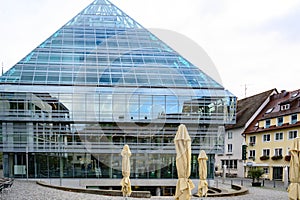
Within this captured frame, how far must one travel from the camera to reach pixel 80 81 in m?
26.3

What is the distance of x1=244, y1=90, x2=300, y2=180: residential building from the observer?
33.4 m

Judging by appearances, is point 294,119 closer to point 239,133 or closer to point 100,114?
point 239,133

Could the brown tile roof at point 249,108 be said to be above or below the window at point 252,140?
above

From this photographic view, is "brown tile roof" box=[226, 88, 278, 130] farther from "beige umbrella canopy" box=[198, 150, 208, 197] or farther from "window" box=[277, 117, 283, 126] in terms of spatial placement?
"beige umbrella canopy" box=[198, 150, 208, 197]

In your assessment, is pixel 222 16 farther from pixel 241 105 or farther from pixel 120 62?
pixel 241 105

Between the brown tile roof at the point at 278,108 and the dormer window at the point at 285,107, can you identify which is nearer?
the brown tile roof at the point at 278,108

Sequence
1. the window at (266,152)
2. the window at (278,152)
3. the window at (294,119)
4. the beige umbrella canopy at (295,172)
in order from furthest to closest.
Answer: the window at (266,152), the window at (278,152), the window at (294,119), the beige umbrella canopy at (295,172)

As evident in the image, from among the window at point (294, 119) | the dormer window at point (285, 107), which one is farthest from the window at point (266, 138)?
the window at point (294, 119)

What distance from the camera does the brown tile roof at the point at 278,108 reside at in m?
34.4

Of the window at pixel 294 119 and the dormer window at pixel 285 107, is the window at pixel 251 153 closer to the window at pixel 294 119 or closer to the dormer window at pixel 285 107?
the dormer window at pixel 285 107

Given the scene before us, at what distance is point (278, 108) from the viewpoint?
37656mm

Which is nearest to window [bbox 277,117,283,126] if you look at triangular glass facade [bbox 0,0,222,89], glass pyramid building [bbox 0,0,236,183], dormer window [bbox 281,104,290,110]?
dormer window [bbox 281,104,290,110]

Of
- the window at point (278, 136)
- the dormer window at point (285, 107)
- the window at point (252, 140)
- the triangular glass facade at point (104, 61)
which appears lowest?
the window at point (252, 140)

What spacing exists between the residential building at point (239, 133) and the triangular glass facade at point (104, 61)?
1538 centimetres
